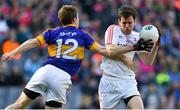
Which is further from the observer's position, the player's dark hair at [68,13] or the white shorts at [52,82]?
the player's dark hair at [68,13]

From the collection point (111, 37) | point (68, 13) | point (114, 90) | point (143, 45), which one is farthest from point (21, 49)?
point (143, 45)

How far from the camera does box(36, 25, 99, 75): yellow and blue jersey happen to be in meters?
10.8

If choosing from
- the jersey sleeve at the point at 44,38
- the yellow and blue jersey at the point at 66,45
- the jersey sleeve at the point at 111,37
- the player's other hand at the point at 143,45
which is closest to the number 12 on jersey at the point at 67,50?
the yellow and blue jersey at the point at 66,45

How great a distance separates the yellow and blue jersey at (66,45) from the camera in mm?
10789

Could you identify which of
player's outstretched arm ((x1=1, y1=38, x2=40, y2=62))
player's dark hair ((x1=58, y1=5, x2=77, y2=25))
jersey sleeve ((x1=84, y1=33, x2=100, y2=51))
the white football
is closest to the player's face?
the white football

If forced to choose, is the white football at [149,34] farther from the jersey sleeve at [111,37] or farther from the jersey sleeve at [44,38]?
the jersey sleeve at [44,38]

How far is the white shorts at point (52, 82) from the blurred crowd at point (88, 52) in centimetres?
680

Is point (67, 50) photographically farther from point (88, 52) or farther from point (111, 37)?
point (88, 52)

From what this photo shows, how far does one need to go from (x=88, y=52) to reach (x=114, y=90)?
27.7 feet

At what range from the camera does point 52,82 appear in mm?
10703

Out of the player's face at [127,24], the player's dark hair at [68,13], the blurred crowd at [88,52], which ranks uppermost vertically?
the player's dark hair at [68,13]

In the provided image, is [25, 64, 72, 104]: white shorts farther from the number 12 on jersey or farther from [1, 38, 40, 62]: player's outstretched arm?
[1, 38, 40, 62]: player's outstretched arm

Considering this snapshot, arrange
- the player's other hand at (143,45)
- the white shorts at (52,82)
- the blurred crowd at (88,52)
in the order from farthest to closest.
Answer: the blurred crowd at (88,52)
the white shorts at (52,82)
the player's other hand at (143,45)

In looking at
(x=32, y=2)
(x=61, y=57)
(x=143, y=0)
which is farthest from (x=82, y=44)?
(x=143, y=0)
